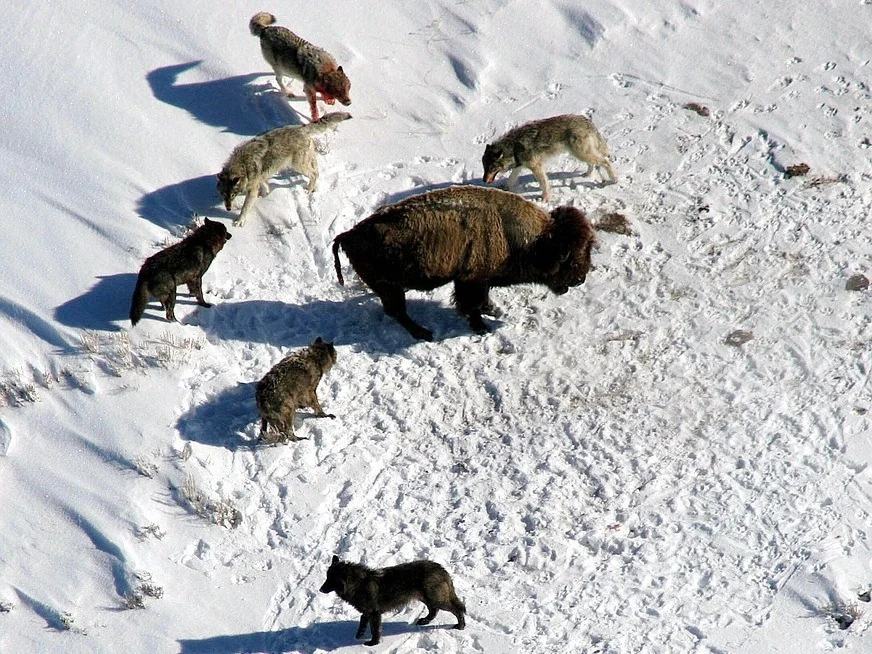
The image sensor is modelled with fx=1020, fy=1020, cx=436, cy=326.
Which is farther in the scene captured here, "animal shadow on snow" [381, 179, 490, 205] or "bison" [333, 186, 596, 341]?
"animal shadow on snow" [381, 179, 490, 205]

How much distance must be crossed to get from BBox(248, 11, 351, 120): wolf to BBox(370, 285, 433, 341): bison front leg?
366 cm

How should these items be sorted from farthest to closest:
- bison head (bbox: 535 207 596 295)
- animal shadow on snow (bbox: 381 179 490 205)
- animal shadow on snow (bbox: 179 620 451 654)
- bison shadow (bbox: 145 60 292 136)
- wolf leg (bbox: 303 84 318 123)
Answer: bison shadow (bbox: 145 60 292 136), wolf leg (bbox: 303 84 318 123), animal shadow on snow (bbox: 381 179 490 205), bison head (bbox: 535 207 596 295), animal shadow on snow (bbox: 179 620 451 654)

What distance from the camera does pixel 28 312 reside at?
12.8 m

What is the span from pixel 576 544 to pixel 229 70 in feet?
31.7

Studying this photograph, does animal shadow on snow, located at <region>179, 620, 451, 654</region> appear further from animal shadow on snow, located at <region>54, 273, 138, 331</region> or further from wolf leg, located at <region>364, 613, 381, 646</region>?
animal shadow on snow, located at <region>54, 273, 138, 331</region>

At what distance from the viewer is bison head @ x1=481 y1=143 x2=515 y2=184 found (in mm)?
13844

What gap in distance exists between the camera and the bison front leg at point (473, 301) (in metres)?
12.6

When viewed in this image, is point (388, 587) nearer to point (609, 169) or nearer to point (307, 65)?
point (609, 169)

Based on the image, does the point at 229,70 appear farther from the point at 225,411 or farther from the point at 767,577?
the point at 767,577

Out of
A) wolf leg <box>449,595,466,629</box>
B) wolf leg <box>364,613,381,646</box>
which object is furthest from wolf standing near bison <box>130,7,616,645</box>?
wolf leg <box>449,595,466,629</box>

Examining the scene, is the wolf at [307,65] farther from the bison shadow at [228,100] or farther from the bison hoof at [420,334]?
the bison hoof at [420,334]

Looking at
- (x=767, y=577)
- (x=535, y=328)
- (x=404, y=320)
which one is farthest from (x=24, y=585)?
(x=767, y=577)

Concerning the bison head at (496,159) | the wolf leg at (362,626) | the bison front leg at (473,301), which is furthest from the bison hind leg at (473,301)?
the wolf leg at (362,626)

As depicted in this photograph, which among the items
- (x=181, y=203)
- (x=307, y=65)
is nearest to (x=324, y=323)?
(x=181, y=203)
